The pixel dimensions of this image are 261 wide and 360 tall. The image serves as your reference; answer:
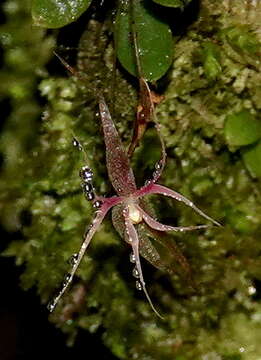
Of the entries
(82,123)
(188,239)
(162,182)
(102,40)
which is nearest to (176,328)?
(188,239)

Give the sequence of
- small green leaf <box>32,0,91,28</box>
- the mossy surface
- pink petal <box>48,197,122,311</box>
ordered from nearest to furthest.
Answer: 1. pink petal <box>48,197,122,311</box>
2. small green leaf <box>32,0,91,28</box>
3. the mossy surface

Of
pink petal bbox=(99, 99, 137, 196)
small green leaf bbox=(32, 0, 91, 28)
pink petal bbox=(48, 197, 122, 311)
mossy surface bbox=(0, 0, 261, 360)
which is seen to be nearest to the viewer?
pink petal bbox=(48, 197, 122, 311)

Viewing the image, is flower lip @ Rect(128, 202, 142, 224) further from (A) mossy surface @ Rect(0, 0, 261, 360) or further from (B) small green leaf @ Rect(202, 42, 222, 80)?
(B) small green leaf @ Rect(202, 42, 222, 80)

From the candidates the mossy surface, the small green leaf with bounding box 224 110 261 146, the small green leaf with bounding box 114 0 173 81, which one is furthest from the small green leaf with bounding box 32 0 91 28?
the small green leaf with bounding box 224 110 261 146

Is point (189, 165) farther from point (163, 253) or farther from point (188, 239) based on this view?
point (163, 253)

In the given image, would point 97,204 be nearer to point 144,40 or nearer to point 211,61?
point 144,40

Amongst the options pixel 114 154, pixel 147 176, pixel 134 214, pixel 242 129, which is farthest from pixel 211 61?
pixel 134 214
